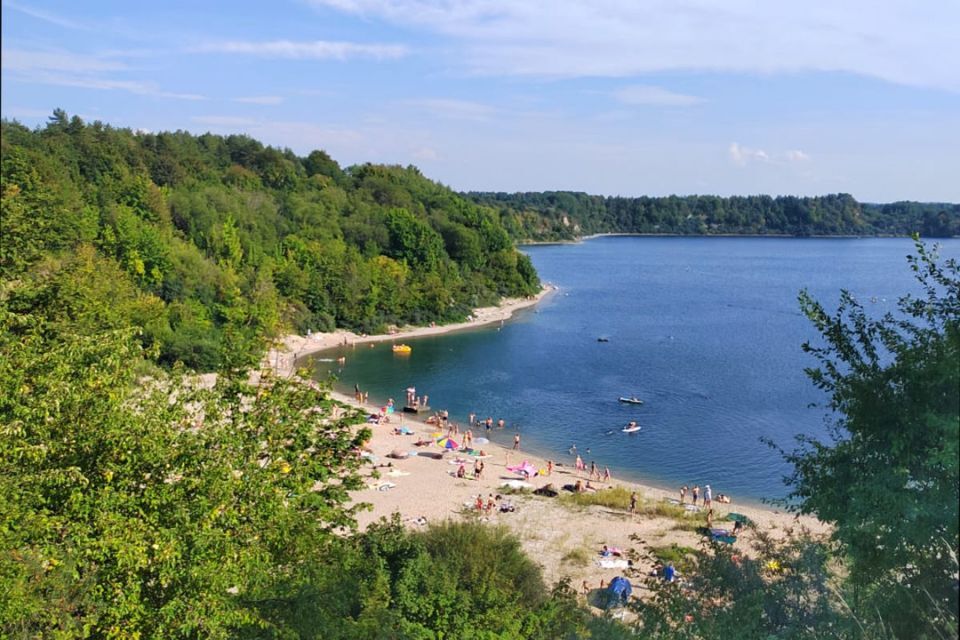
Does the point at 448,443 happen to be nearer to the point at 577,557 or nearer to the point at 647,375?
the point at 577,557

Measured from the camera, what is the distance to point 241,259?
55.8 metres

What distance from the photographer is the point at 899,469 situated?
7.52m

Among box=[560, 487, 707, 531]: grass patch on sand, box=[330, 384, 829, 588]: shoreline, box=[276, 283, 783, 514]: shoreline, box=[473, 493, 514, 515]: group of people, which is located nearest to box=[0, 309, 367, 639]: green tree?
box=[276, 283, 783, 514]: shoreline

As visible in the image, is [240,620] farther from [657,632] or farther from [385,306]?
[385,306]

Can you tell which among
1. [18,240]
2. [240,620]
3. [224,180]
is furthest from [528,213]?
[240,620]

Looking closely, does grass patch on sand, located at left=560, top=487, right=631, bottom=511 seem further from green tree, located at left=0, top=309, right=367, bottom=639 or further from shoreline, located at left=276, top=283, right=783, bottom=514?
green tree, located at left=0, top=309, right=367, bottom=639

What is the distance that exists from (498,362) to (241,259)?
823 inches

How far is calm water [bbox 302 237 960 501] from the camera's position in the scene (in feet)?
106

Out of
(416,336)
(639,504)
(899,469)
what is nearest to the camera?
(899,469)

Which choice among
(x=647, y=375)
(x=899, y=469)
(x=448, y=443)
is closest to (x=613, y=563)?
(x=448, y=443)

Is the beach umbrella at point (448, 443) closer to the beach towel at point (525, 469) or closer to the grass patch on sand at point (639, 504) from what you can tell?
the beach towel at point (525, 469)

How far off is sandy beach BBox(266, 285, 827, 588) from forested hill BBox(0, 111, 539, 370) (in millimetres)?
10871

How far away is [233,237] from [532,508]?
3809 cm

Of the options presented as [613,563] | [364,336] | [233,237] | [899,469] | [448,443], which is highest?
[233,237]
